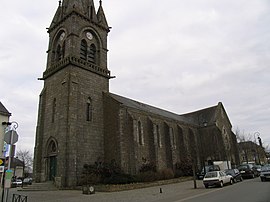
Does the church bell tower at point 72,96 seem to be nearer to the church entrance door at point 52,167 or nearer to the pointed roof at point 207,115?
the church entrance door at point 52,167

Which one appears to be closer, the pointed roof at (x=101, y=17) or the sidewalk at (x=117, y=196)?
the sidewalk at (x=117, y=196)

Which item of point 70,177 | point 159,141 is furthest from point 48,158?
point 159,141

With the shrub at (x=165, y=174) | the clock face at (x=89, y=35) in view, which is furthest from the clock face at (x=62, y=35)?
the shrub at (x=165, y=174)

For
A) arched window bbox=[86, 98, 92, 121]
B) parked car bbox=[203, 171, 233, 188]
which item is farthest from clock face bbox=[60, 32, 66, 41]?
parked car bbox=[203, 171, 233, 188]

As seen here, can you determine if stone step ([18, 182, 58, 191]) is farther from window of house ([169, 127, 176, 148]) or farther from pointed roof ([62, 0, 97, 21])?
pointed roof ([62, 0, 97, 21])

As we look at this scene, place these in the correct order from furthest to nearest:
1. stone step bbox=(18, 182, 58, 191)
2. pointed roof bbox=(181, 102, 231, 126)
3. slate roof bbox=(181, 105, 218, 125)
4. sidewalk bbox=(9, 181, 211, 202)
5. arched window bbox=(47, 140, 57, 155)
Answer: slate roof bbox=(181, 105, 218, 125) < pointed roof bbox=(181, 102, 231, 126) < arched window bbox=(47, 140, 57, 155) < stone step bbox=(18, 182, 58, 191) < sidewalk bbox=(9, 181, 211, 202)

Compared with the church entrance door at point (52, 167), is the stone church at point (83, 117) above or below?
above

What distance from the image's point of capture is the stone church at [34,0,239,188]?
2344 cm

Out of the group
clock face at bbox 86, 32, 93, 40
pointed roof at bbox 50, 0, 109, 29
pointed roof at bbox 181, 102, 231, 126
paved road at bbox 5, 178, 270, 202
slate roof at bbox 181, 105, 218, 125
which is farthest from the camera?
slate roof at bbox 181, 105, 218, 125

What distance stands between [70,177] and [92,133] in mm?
5349

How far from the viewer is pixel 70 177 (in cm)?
2152

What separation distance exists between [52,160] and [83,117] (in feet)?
17.5

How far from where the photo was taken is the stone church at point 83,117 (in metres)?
23.4

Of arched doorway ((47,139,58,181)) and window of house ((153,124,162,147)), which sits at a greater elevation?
window of house ((153,124,162,147))
